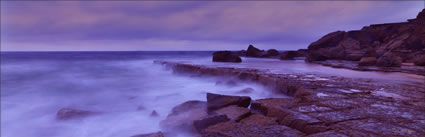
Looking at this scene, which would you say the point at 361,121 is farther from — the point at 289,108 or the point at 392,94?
the point at 392,94

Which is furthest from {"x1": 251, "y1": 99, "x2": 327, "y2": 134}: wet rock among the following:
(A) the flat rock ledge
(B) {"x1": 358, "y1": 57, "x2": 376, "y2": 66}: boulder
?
(B) {"x1": 358, "y1": 57, "x2": 376, "y2": 66}: boulder

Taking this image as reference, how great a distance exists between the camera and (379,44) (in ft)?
96.1

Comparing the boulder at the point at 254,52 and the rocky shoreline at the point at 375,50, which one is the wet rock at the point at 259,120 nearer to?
the rocky shoreline at the point at 375,50

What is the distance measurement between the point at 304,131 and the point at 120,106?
17.5ft

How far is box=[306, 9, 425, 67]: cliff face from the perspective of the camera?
16213 mm

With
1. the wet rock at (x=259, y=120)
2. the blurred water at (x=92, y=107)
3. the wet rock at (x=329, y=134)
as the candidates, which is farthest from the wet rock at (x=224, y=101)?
the wet rock at (x=329, y=134)

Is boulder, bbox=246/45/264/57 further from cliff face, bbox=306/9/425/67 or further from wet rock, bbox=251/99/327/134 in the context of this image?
wet rock, bbox=251/99/327/134

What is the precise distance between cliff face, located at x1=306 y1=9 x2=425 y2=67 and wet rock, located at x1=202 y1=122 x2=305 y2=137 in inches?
309

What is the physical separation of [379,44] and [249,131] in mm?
33131

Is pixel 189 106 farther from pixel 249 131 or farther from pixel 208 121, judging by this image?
pixel 249 131

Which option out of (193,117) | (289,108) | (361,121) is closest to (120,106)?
(193,117)

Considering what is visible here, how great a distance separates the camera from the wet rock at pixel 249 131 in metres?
2.65

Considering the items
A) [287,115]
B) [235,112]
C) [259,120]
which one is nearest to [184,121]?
[235,112]

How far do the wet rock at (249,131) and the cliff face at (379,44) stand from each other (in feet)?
25.7
